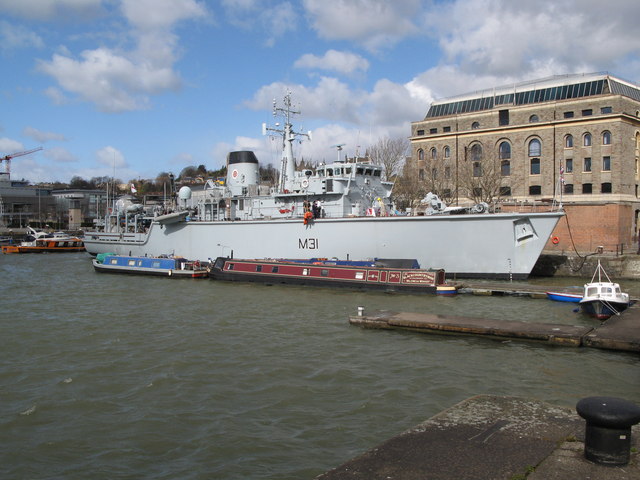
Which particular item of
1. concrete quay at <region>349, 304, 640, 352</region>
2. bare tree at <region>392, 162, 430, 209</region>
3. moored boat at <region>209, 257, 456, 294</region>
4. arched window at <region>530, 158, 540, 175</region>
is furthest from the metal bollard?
arched window at <region>530, 158, 540, 175</region>

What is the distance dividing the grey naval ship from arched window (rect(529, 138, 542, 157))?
22924 millimetres

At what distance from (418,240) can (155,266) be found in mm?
17317

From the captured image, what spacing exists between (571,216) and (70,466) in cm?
3850

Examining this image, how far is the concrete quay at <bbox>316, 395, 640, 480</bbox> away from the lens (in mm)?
6184

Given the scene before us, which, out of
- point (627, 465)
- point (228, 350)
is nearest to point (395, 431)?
point (627, 465)

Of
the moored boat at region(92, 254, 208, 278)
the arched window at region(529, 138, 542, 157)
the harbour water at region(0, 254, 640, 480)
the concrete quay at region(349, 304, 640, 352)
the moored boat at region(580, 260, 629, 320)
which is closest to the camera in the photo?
the harbour water at region(0, 254, 640, 480)

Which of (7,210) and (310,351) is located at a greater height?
(7,210)

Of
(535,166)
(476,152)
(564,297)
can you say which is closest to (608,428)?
(564,297)

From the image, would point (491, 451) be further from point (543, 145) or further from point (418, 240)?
point (543, 145)

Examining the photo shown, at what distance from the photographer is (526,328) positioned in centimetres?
1666

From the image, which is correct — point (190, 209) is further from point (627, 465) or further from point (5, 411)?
point (627, 465)

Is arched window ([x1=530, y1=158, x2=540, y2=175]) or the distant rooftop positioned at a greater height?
the distant rooftop

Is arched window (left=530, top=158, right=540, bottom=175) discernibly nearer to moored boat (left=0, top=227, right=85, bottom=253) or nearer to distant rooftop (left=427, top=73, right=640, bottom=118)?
distant rooftop (left=427, top=73, right=640, bottom=118)

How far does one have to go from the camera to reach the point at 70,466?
8969mm
